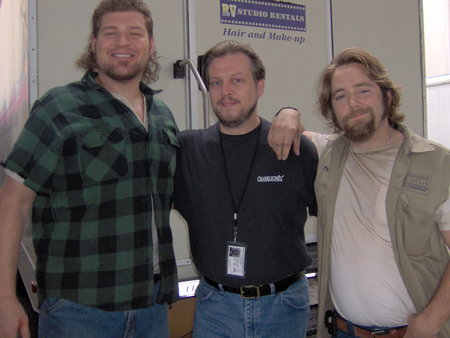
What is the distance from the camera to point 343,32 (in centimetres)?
376

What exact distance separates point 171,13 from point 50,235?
191 cm

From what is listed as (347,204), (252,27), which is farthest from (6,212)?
(252,27)

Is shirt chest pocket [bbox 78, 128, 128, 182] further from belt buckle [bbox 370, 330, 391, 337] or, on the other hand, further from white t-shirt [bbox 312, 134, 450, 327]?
belt buckle [bbox 370, 330, 391, 337]

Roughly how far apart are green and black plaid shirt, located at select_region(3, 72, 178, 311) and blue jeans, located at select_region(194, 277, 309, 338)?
0.30 metres

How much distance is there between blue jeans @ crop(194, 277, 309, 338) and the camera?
6.09ft

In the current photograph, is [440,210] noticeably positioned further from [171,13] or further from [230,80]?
[171,13]

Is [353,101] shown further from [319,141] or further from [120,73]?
[120,73]

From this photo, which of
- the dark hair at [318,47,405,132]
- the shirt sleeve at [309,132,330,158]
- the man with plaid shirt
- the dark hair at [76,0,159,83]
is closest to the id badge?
the man with plaid shirt

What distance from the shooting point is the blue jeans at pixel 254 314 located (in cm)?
186

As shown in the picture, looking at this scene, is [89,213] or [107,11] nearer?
[89,213]

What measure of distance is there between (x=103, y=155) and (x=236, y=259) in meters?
0.67

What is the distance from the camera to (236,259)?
1.88m

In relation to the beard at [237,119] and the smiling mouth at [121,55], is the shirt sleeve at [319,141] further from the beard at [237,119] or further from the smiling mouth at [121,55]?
the smiling mouth at [121,55]

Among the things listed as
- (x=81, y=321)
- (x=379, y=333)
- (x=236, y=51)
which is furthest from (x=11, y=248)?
(x=379, y=333)
